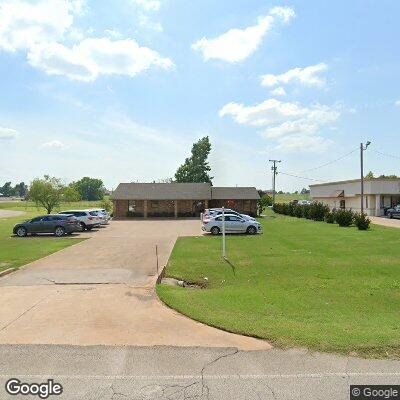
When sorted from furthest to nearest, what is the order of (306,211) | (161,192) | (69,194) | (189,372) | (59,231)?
(69,194) → (161,192) → (306,211) → (59,231) → (189,372)

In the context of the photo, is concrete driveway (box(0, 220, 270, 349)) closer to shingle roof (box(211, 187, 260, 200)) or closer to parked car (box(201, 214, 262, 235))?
parked car (box(201, 214, 262, 235))

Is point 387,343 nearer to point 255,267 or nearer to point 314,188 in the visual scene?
point 255,267

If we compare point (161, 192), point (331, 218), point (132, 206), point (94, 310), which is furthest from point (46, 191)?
point (94, 310)

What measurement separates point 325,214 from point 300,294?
3190cm

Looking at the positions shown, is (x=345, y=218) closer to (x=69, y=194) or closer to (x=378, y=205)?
(x=378, y=205)

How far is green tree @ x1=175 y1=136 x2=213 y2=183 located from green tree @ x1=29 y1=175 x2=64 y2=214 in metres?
27.2

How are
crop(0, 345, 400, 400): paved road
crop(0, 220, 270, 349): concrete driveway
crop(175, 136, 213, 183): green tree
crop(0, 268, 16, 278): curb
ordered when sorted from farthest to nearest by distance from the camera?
crop(175, 136, 213, 183): green tree < crop(0, 268, 16, 278): curb < crop(0, 220, 270, 349): concrete driveway < crop(0, 345, 400, 400): paved road

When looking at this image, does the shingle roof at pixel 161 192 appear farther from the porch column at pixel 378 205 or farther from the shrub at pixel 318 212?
the porch column at pixel 378 205

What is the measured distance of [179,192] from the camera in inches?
2010

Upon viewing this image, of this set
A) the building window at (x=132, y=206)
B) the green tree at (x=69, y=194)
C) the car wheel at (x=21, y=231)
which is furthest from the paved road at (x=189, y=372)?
the green tree at (x=69, y=194)

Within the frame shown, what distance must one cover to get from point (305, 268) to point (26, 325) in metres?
9.61

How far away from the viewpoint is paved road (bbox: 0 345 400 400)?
501cm

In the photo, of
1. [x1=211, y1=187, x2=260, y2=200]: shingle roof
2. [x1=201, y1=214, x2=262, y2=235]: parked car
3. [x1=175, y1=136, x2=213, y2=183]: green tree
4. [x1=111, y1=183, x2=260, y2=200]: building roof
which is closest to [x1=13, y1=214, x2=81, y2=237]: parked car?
[x1=201, y1=214, x2=262, y2=235]: parked car

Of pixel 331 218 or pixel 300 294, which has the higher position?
pixel 331 218
